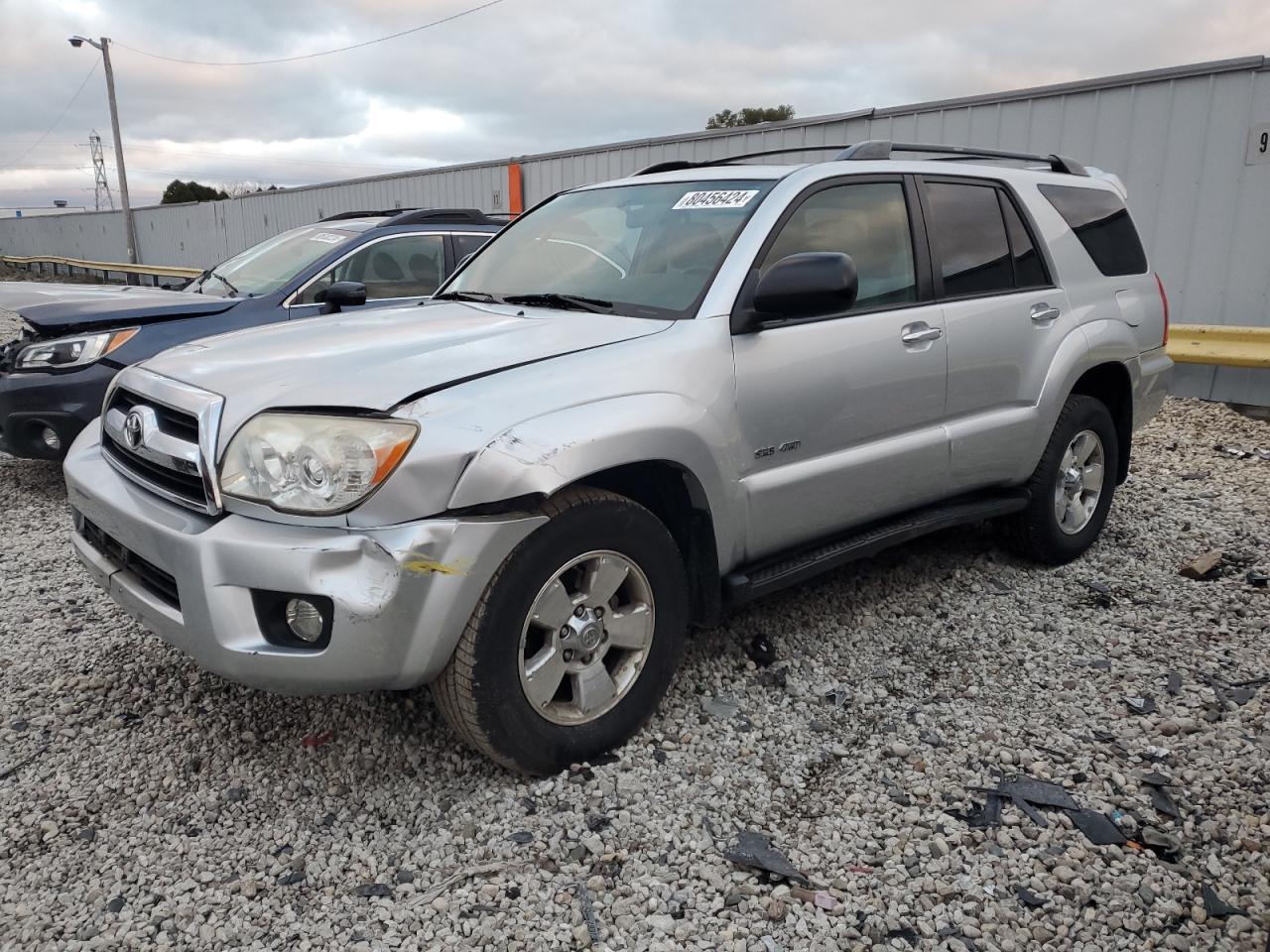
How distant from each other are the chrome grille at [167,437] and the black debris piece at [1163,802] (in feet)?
8.73

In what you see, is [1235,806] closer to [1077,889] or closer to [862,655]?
[1077,889]

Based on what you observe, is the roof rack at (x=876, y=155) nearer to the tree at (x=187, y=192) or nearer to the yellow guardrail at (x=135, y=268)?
the yellow guardrail at (x=135, y=268)

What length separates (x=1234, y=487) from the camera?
18.5ft

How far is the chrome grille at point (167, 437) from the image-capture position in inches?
92.4

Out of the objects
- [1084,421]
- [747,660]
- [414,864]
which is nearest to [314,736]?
[414,864]

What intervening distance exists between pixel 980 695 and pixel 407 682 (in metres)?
1.98

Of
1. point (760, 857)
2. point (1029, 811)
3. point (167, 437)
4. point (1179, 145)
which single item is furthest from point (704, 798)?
point (1179, 145)

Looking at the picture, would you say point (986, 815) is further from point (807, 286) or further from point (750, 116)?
point (750, 116)

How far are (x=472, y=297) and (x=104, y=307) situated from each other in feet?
9.64

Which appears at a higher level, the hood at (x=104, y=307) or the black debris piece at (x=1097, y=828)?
the hood at (x=104, y=307)

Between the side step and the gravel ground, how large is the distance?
423 millimetres

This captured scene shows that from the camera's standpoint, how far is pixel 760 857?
7.63ft

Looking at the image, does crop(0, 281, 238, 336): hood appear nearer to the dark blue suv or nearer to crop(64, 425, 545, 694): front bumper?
the dark blue suv

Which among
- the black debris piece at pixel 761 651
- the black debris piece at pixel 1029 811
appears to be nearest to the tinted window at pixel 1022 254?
the black debris piece at pixel 761 651
